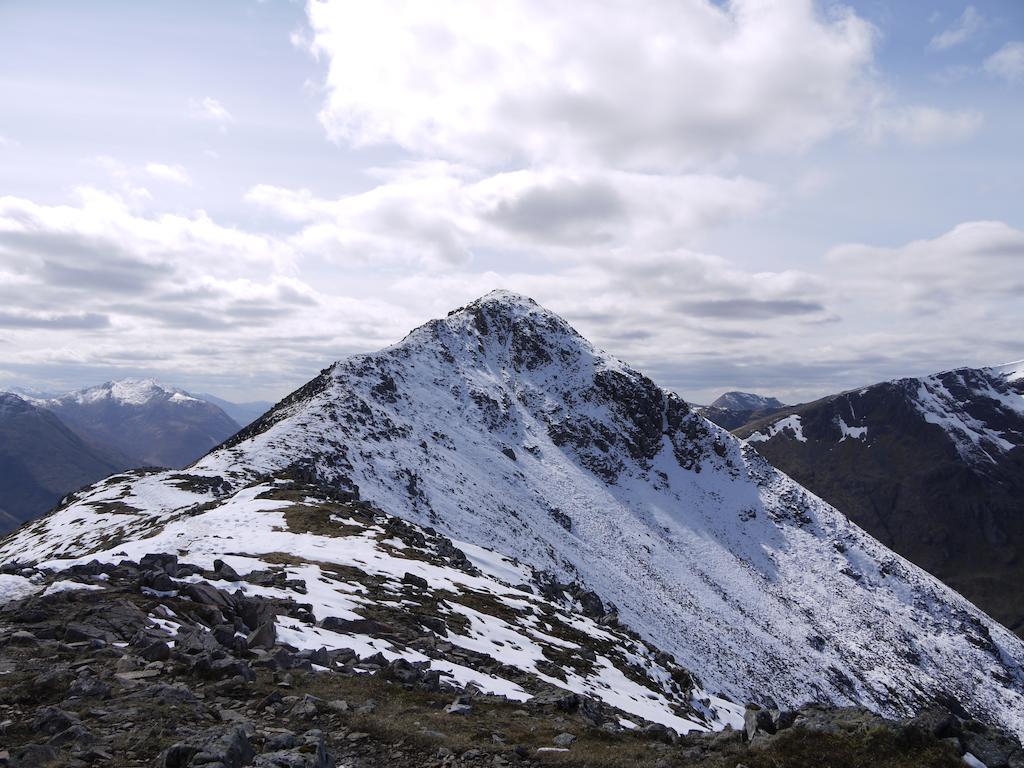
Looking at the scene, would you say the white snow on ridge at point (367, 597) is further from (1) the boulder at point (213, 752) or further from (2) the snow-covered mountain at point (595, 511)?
(1) the boulder at point (213, 752)

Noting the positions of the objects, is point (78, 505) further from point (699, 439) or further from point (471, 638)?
point (699, 439)

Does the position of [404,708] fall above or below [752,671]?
above

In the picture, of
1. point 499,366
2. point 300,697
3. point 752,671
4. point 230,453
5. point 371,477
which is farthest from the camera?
point 499,366

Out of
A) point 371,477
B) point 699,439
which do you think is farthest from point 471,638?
point 699,439

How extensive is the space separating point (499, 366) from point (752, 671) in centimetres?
7258

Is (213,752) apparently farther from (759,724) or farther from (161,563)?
(161,563)

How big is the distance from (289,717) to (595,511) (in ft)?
291

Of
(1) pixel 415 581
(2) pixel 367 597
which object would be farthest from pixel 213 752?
(1) pixel 415 581

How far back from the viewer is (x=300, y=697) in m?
12.5

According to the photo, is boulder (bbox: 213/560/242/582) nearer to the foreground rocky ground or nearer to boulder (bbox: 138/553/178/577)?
boulder (bbox: 138/553/178/577)

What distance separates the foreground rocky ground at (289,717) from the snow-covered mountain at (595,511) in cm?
1335

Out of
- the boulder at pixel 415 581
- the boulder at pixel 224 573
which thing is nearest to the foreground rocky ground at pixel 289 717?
the boulder at pixel 224 573

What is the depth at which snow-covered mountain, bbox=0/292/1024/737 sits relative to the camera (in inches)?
2071

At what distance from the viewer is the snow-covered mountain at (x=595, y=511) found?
173 ft
